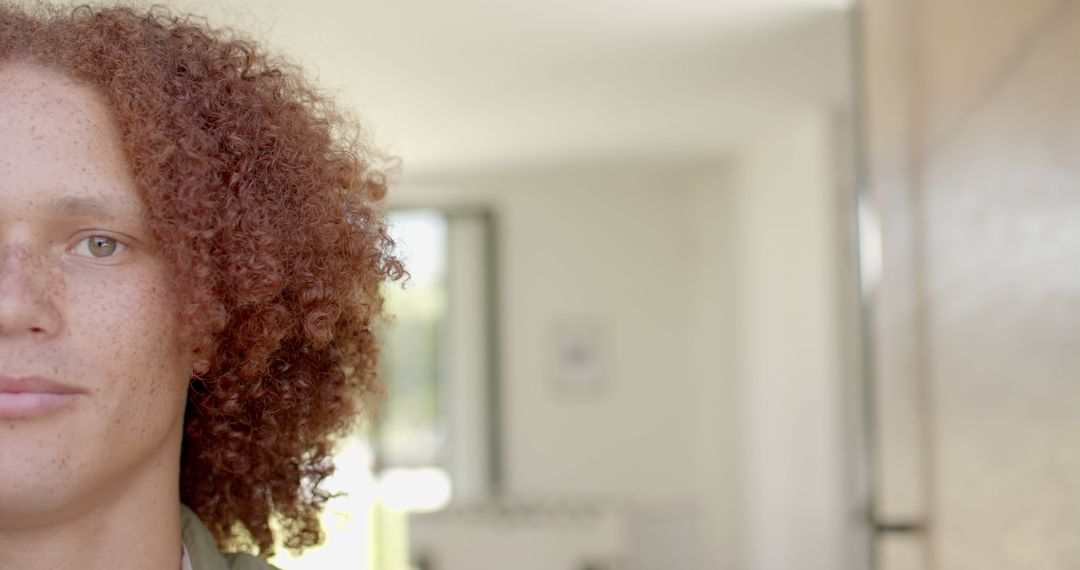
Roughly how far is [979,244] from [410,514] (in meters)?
4.16

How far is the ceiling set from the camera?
5160 mm

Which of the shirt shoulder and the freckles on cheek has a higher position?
the freckles on cheek

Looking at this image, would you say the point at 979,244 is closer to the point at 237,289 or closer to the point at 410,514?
the point at 237,289

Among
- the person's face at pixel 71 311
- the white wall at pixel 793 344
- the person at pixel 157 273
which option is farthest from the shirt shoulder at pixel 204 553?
the white wall at pixel 793 344

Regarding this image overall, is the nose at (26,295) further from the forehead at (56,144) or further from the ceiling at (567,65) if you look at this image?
the ceiling at (567,65)

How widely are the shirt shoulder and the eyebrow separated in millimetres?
402

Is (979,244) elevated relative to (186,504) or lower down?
elevated

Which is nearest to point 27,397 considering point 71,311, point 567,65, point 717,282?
point 71,311

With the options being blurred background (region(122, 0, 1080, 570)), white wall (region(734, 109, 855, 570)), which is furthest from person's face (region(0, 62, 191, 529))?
white wall (region(734, 109, 855, 570))

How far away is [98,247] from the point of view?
1.18 m

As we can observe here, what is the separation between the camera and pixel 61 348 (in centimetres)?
112

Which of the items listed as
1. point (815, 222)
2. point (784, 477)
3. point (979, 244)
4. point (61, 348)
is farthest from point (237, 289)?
point (784, 477)

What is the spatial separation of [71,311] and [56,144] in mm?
161

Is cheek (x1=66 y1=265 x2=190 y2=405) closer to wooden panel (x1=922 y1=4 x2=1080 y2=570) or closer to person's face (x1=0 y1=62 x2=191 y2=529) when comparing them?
person's face (x1=0 y1=62 x2=191 y2=529)
